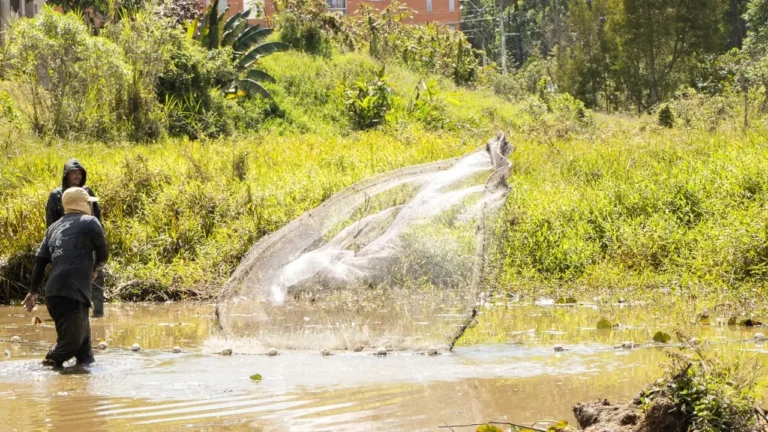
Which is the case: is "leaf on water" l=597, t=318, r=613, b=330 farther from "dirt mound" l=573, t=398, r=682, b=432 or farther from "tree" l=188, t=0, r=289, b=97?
"tree" l=188, t=0, r=289, b=97

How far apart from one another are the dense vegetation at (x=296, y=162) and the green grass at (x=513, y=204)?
0.03 m

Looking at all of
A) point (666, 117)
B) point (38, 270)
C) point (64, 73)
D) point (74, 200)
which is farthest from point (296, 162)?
point (666, 117)

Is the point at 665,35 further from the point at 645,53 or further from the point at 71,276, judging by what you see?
the point at 71,276

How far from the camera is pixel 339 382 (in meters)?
6.17

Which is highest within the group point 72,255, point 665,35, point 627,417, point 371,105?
point 665,35

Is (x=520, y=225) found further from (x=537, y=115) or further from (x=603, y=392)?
(x=537, y=115)

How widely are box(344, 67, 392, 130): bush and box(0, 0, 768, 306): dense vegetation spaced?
0.10ft

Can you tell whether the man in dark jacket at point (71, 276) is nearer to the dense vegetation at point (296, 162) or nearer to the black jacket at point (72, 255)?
the black jacket at point (72, 255)

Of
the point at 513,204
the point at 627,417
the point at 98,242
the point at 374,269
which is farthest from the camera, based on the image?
the point at 513,204

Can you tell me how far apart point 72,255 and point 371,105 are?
13.3 m

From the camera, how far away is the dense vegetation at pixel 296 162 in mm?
10969

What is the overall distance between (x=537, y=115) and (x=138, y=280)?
12465mm

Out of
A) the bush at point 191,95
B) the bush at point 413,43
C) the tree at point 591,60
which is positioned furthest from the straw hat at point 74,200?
the tree at point 591,60

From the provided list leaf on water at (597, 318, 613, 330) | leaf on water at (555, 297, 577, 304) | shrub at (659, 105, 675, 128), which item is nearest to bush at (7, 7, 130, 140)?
leaf on water at (555, 297, 577, 304)
